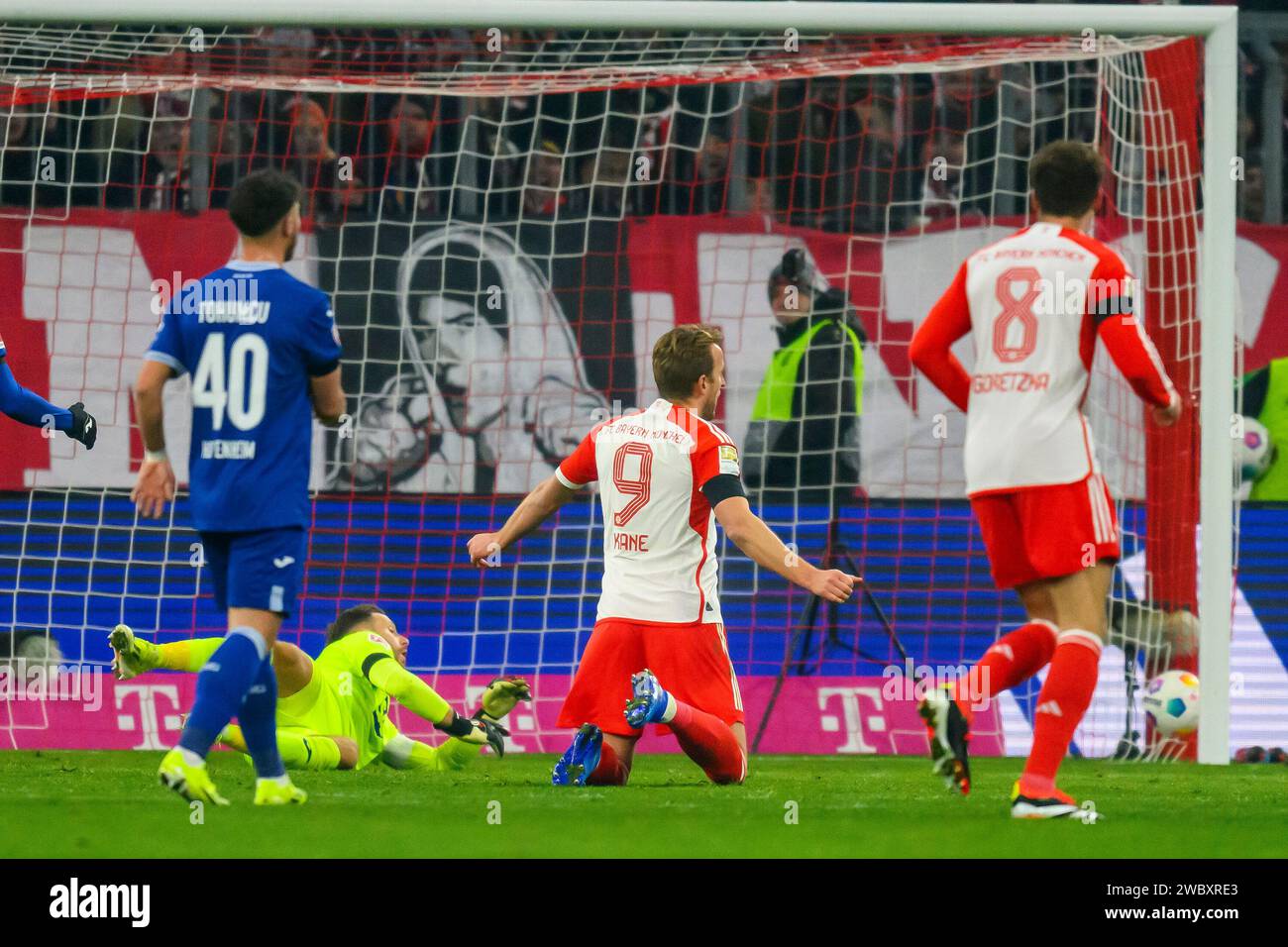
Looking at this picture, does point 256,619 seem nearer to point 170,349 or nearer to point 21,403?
point 170,349

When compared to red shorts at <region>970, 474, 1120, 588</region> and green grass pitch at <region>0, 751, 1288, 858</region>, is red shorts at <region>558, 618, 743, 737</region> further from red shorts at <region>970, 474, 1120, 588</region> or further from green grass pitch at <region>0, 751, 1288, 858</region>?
red shorts at <region>970, 474, 1120, 588</region>

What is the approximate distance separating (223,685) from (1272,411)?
288 inches

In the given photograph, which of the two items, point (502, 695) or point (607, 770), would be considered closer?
point (607, 770)

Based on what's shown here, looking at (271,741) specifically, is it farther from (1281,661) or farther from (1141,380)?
(1281,661)

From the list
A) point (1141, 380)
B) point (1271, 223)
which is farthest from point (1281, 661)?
point (1141, 380)

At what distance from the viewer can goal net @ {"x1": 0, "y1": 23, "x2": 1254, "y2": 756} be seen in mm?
8602

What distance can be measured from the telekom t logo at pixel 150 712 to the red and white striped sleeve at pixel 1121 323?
17.3 ft

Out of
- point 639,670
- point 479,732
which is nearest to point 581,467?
point 639,670

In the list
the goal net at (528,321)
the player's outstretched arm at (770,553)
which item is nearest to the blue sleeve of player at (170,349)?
the player's outstretched arm at (770,553)

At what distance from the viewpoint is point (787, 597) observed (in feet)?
30.6

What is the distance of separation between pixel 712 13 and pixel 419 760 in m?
3.11

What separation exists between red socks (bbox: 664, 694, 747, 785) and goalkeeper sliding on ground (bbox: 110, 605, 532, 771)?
0.85m

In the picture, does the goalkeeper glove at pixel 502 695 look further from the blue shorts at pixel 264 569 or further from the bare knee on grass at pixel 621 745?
the blue shorts at pixel 264 569

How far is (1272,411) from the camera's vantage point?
10.1m
